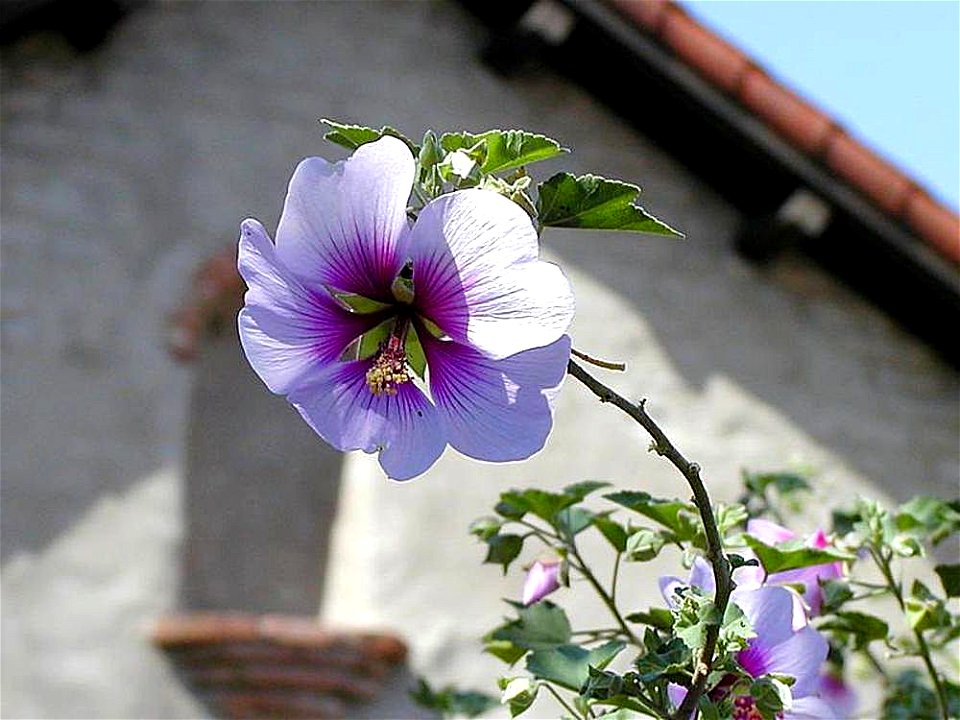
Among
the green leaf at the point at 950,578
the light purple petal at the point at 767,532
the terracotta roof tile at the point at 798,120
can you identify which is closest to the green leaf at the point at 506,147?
the light purple petal at the point at 767,532

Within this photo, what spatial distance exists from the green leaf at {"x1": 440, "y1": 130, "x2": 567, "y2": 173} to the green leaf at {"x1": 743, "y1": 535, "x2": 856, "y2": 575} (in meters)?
0.30

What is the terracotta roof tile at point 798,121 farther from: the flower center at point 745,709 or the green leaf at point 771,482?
the flower center at point 745,709

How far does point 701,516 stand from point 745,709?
159 millimetres

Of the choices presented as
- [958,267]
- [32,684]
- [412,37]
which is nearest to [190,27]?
[412,37]

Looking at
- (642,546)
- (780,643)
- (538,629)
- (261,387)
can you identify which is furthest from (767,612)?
(261,387)

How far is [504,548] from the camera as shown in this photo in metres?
1.09

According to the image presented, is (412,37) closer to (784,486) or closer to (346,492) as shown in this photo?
(346,492)

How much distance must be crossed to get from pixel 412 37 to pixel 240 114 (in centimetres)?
53

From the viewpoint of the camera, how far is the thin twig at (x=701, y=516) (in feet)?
2.13

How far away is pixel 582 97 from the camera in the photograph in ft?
12.2

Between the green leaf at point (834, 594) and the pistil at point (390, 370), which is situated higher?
the pistil at point (390, 370)

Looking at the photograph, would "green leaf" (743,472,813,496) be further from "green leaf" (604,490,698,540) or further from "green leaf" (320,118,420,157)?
"green leaf" (320,118,420,157)

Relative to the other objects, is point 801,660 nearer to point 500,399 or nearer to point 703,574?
point 703,574

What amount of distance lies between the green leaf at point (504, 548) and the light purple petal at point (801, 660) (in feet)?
0.95
